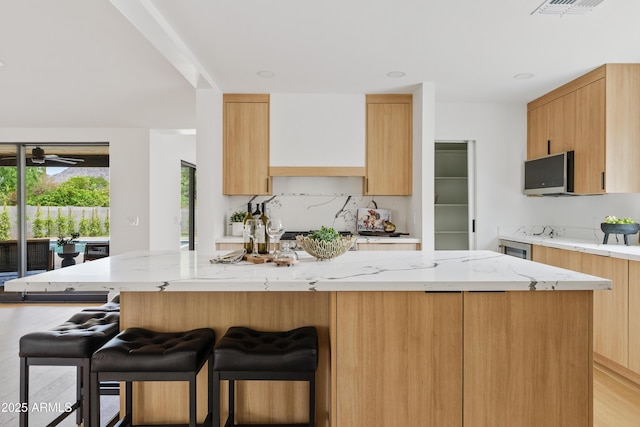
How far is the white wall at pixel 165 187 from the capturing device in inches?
216

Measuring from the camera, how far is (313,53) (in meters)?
3.16

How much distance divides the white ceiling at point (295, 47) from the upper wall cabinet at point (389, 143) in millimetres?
199

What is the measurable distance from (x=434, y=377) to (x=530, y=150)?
12.0ft

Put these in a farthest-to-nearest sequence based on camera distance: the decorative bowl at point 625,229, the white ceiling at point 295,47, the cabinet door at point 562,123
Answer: the cabinet door at point 562,123
the decorative bowl at point 625,229
the white ceiling at point 295,47

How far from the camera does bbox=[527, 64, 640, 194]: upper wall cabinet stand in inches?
131

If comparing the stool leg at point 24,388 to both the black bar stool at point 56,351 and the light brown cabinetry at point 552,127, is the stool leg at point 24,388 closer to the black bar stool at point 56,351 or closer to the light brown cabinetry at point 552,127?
the black bar stool at point 56,351

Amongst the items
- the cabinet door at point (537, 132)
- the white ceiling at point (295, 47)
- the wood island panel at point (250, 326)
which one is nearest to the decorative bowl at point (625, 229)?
the cabinet door at point (537, 132)

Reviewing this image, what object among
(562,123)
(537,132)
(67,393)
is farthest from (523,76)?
(67,393)

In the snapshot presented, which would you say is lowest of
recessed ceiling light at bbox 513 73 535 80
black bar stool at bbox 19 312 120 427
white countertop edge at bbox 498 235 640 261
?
black bar stool at bbox 19 312 120 427

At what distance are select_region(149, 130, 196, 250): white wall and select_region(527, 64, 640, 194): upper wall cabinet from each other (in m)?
4.87

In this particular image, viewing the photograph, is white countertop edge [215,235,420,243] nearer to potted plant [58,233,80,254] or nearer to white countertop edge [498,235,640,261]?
white countertop edge [498,235,640,261]

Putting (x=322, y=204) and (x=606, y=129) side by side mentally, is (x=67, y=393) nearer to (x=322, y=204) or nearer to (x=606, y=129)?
(x=322, y=204)

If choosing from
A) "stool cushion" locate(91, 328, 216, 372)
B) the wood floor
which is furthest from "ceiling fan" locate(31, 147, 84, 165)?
"stool cushion" locate(91, 328, 216, 372)

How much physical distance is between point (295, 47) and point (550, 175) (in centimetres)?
277
